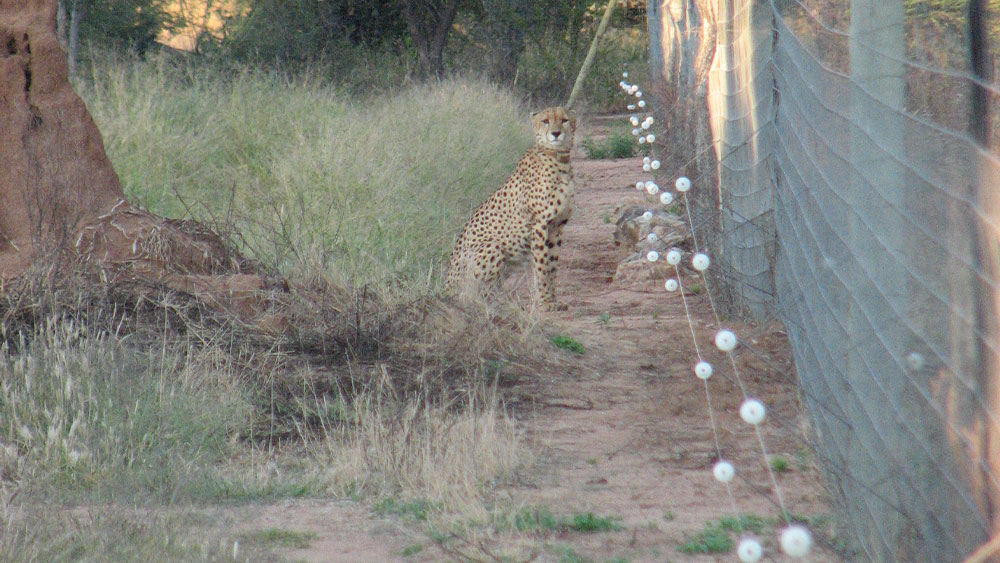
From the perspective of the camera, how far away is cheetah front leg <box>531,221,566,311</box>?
6.11 m

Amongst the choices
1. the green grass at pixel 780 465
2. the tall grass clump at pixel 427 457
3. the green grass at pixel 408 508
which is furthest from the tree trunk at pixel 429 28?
the green grass at pixel 408 508

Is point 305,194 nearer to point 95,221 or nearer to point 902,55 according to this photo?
point 95,221

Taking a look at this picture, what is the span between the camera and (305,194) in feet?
23.2

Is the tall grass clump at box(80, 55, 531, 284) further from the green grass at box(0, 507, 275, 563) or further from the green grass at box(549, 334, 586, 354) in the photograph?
the green grass at box(0, 507, 275, 563)

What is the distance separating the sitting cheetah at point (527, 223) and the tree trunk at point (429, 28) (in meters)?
10.8

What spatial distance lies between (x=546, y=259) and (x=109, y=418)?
346cm

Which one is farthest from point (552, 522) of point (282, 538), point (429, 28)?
point (429, 28)

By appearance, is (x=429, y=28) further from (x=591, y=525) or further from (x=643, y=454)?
(x=591, y=525)

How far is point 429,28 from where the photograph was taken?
1761cm

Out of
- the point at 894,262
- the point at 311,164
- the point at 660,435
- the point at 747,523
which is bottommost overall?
the point at 660,435

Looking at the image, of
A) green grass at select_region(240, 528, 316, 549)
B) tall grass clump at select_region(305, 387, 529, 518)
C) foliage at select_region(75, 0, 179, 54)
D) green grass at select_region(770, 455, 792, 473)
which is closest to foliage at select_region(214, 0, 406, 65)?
foliage at select_region(75, 0, 179, 54)

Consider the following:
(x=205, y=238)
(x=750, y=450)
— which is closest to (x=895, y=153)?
(x=750, y=450)

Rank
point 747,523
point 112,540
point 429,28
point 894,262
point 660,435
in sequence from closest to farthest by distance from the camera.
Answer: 1. point 894,262
2. point 112,540
3. point 747,523
4. point 660,435
5. point 429,28

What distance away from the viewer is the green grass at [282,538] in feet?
8.64
